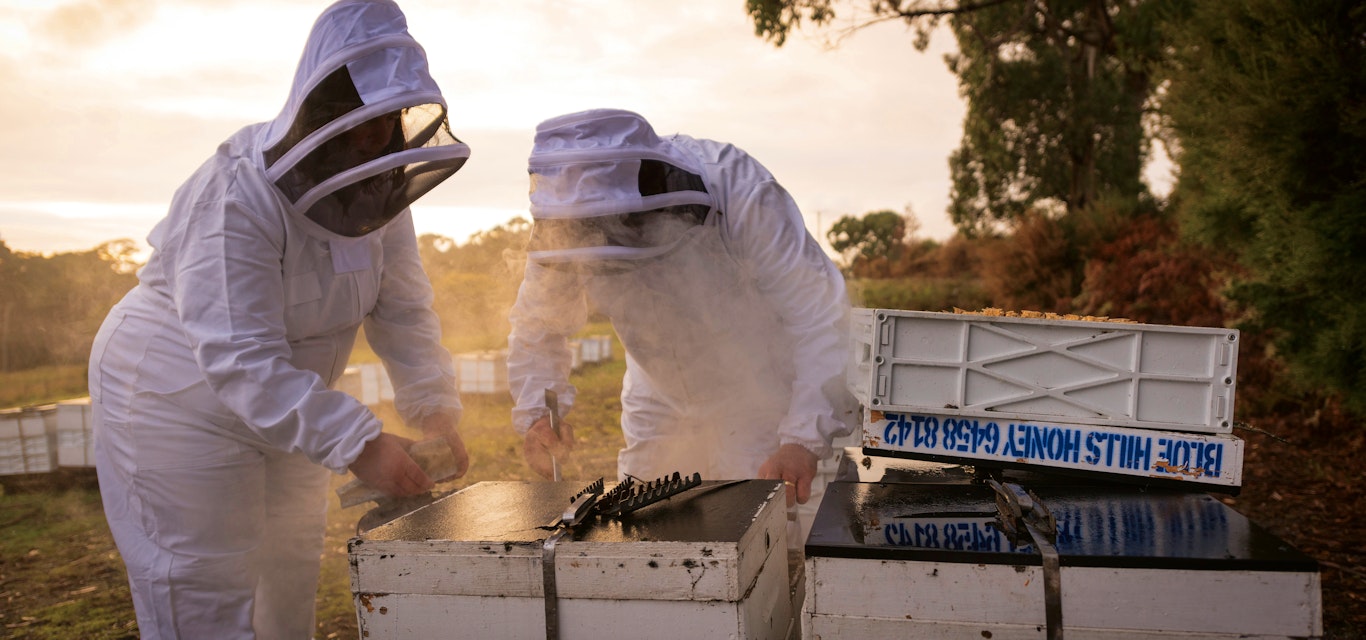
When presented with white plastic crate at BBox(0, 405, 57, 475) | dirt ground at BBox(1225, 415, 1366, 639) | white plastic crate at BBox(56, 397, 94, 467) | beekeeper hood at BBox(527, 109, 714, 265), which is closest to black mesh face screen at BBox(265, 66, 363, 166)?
beekeeper hood at BBox(527, 109, 714, 265)

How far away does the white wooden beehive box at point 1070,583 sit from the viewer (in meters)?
1.41

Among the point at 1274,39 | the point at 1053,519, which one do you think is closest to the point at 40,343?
the point at 1053,519

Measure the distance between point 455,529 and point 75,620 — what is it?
12.6ft

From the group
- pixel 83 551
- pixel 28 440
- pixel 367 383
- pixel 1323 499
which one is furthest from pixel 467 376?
pixel 1323 499

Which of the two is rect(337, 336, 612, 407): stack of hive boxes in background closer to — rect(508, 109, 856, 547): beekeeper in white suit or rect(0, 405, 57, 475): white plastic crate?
rect(0, 405, 57, 475): white plastic crate

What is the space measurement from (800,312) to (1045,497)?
1.01m

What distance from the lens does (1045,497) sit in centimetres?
182

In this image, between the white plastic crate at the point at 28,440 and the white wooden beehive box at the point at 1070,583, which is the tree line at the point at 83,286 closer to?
the white plastic crate at the point at 28,440

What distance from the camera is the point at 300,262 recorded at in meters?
→ 2.32

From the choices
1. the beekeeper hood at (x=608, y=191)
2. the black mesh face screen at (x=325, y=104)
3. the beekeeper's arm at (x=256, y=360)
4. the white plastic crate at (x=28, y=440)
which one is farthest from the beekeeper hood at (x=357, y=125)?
the white plastic crate at (x=28, y=440)

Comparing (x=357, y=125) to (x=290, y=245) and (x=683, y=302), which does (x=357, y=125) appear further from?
(x=683, y=302)

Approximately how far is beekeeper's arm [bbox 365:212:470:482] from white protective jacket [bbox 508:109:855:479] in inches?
12.5

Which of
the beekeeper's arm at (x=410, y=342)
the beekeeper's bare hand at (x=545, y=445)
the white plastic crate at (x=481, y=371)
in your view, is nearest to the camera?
the beekeeper's arm at (x=410, y=342)

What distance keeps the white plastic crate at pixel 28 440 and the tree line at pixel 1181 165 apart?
7.11m
